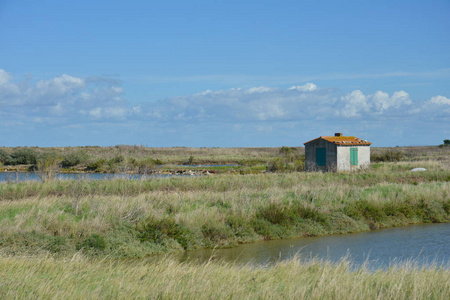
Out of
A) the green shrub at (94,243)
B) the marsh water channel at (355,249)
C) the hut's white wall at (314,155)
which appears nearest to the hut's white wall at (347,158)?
the hut's white wall at (314,155)

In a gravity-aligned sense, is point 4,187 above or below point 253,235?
above

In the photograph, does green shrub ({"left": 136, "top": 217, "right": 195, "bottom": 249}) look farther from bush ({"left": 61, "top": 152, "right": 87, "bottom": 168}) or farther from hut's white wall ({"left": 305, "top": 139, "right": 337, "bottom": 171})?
bush ({"left": 61, "top": 152, "right": 87, "bottom": 168})

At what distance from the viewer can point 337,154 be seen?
118 feet

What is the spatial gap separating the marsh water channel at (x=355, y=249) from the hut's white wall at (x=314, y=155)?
674 inches

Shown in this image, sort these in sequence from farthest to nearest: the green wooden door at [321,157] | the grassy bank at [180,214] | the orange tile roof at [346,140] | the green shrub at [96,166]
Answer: the green shrub at [96,166], the green wooden door at [321,157], the orange tile roof at [346,140], the grassy bank at [180,214]

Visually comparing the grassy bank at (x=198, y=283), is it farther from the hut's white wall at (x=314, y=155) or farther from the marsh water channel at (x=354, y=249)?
the hut's white wall at (x=314, y=155)

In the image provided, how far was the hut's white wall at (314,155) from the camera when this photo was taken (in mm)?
36500

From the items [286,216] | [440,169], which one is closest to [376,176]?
[440,169]

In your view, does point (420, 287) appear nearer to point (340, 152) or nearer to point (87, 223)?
point (87, 223)

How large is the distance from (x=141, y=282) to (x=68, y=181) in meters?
18.5

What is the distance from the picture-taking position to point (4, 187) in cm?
2152

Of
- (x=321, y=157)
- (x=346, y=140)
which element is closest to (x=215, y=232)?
(x=321, y=157)

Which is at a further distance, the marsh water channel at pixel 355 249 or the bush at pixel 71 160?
the bush at pixel 71 160

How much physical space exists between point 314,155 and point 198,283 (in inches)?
1284
